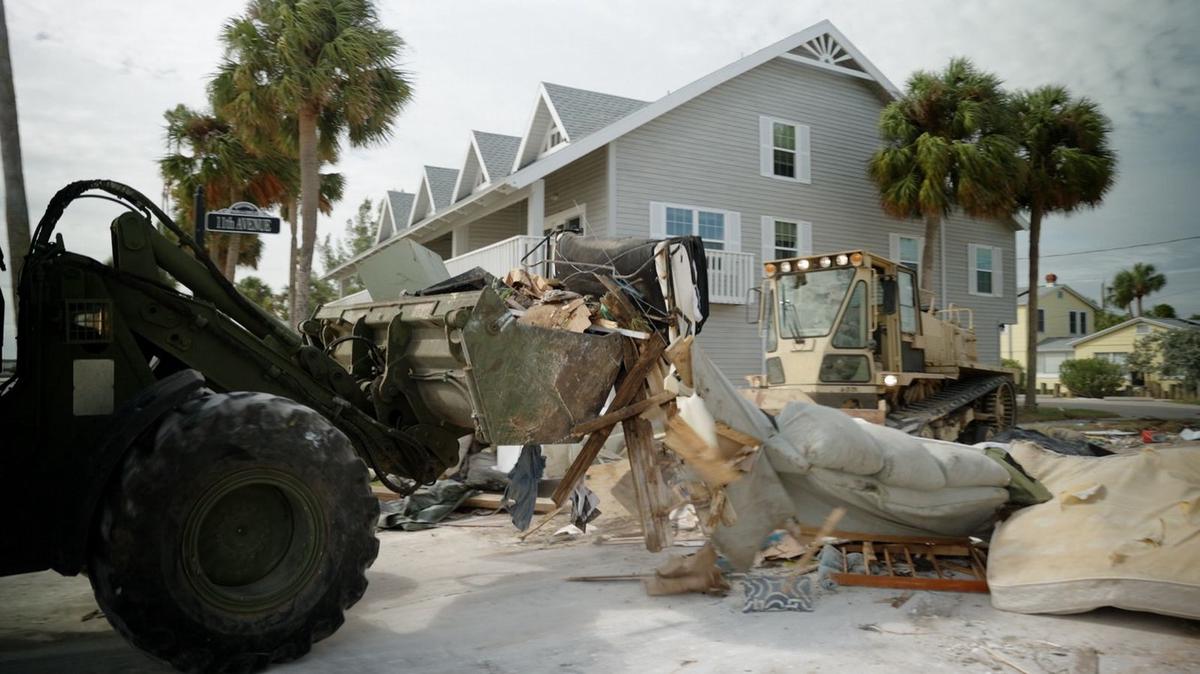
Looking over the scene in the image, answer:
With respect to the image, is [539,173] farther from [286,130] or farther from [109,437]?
[109,437]

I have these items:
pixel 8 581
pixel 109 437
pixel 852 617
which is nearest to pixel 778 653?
pixel 852 617

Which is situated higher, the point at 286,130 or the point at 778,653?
the point at 286,130

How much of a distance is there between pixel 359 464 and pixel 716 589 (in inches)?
96.1

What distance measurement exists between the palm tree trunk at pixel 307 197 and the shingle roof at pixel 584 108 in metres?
4.98

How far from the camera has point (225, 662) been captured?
10.9ft

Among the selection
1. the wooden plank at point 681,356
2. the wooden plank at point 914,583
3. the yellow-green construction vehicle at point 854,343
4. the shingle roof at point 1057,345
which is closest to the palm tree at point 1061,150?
the yellow-green construction vehicle at point 854,343

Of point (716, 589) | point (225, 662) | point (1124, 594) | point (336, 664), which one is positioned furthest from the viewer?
point (716, 589)

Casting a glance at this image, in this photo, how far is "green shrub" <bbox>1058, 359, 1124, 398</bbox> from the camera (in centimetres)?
3572

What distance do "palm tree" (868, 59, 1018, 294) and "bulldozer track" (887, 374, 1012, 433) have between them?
16.7 feet

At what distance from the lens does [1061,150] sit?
20.3m

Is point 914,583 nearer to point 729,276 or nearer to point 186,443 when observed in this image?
point 186,443

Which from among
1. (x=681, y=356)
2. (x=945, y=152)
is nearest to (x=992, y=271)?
(x=945, y=152)

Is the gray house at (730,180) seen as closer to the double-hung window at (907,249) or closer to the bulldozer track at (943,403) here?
the double-hung window at (907,249)

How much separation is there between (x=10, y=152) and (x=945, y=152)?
55.6ft
